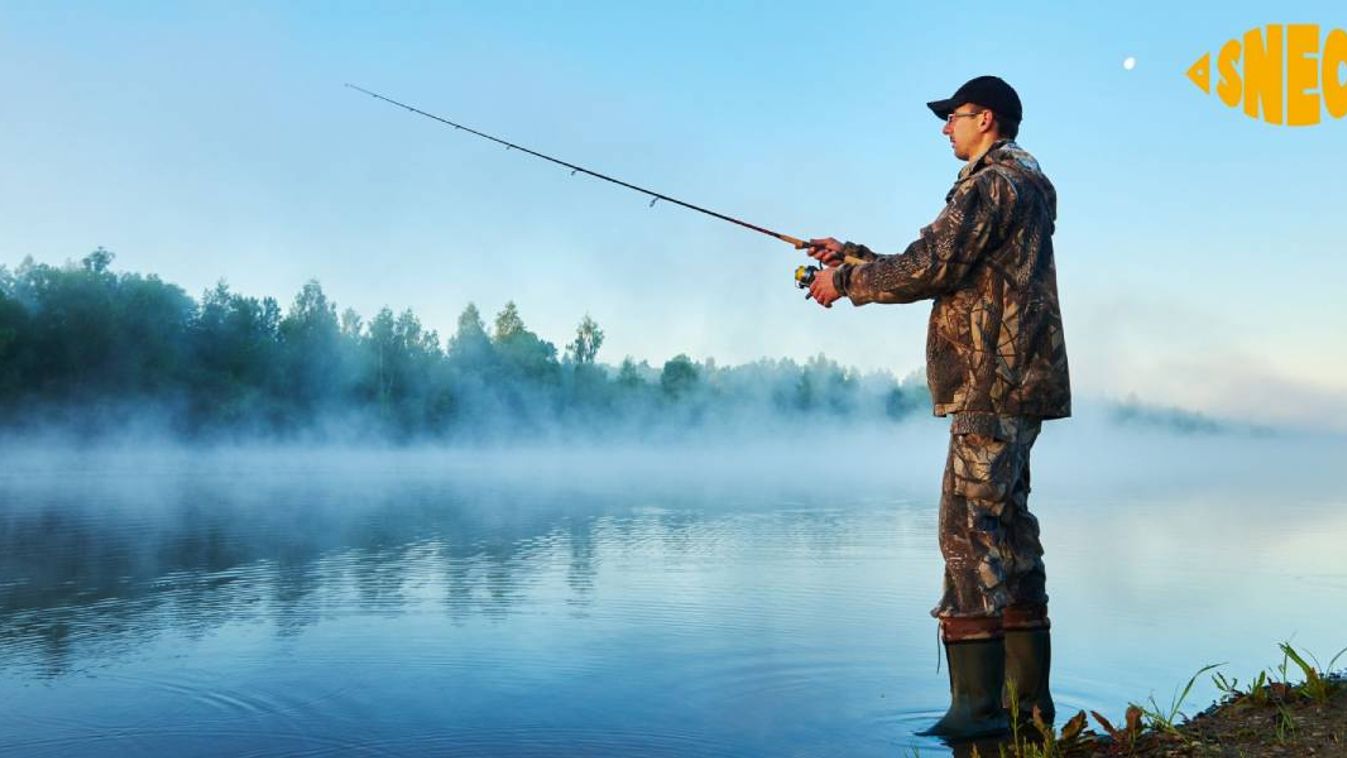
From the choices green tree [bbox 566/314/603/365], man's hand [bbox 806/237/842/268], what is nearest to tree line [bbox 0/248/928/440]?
green tree [bbox 566/314/603/365]

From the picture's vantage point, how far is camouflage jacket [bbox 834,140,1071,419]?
3.97 metres

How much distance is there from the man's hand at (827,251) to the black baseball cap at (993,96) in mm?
739

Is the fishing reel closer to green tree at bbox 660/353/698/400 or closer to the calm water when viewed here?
the calm water

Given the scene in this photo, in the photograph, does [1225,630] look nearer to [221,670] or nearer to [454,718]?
[454,718]

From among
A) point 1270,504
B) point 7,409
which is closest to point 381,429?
point 7,409

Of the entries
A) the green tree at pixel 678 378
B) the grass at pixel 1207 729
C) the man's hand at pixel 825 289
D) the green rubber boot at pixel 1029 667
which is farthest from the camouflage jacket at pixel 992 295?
the green tree at pixel 678 378

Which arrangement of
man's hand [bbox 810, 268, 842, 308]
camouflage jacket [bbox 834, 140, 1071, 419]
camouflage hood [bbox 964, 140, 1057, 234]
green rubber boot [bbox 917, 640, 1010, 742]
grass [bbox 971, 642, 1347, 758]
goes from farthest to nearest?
1. man's hand [bbox 810, 268, 842, 308]
2. camouflage hood [bbox 964, 140, 1057, 234]
3. camouflage jacket [bbox 834, 140, 1071, 419]
4. green rubber boot [bbox 917, 640, 1010, 742]
5. grass [bbox 971, 642, 1347, 758]

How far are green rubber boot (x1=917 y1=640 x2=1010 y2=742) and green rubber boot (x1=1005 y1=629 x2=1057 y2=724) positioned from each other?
270mm

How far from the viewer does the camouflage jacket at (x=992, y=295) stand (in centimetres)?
397

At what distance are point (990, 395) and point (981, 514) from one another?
15.7 inches

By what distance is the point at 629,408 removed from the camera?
87.2 m

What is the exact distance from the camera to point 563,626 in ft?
19.5

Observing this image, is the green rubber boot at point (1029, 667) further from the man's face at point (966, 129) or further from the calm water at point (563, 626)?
the man's face at point (966, 129)

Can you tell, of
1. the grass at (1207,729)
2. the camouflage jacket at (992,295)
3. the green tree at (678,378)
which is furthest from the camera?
the green tree at (678,378)
